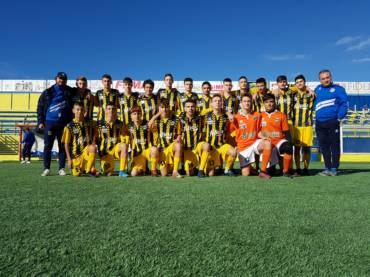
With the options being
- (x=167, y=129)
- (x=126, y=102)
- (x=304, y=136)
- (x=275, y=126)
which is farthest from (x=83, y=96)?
(x=304, y=136)

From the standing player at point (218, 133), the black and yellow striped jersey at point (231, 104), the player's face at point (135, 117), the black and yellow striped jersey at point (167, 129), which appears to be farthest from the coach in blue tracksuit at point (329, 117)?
the player's face at point (135, 117)

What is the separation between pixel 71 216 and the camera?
210 centimetres

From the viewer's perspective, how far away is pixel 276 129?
4.97 metres

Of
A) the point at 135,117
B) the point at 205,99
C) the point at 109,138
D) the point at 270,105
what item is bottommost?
the point at 109,138

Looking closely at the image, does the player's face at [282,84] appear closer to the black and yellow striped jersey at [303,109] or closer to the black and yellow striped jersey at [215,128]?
the black and yellow striped jersey at [303,109]

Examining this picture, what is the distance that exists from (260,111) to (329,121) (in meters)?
1.17

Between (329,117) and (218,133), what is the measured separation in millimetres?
1909

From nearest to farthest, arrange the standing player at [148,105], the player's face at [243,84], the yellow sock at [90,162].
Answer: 1. the yellow sock at [90,162]
2. the standing player at [148,105]
3. the player's face at [243,84]

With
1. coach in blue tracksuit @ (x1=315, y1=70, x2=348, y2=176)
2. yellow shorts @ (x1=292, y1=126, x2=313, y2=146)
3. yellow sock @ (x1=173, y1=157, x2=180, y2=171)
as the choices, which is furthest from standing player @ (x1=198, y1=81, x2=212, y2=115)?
coach in blue tracksuit @ (x1=315, y1=70, x2=348, y2=176)

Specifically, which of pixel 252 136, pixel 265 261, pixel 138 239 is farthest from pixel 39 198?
pixel 252 136

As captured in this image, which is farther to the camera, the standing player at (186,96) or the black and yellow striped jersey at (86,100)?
the standing player at (186,96)

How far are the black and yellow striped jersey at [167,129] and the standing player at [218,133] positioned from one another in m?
0.48

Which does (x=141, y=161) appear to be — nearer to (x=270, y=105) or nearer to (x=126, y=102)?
(x=126, y=102)

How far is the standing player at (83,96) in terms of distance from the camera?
206 inches
